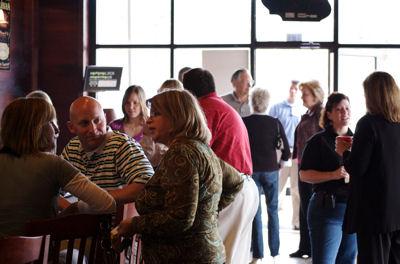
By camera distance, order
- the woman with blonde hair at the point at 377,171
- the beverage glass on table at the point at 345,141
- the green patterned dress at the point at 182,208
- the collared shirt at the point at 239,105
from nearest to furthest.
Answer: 1. the green patterned dress at the point at 182,208
2. the woman with blonde hair at the point at 377,171
3. the beverage glass on table at the point at 345,141
4. the collared shirt at the point at 239,105

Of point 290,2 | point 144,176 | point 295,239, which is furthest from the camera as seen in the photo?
point 295,239

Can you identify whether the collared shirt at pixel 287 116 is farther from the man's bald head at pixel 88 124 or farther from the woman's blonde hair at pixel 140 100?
the man's bald head at pixel 88 124

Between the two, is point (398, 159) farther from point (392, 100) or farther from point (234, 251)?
point (234, 251)

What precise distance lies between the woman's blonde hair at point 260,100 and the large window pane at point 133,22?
271 cm

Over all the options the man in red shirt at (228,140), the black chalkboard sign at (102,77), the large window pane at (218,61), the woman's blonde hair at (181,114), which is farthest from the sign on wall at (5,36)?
the woman's blonde hair at (181,114)

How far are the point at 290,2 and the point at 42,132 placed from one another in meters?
3.89

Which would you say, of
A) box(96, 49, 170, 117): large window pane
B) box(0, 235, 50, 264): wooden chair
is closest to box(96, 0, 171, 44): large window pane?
box(96, 49, 170, 117): large window pane

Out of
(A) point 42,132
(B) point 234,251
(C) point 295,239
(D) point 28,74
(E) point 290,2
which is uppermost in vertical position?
(E) point 290,2

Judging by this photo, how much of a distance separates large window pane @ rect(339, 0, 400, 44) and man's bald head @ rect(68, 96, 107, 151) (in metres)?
5.21

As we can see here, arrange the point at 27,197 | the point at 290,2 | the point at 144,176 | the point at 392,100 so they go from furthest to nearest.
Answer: the point at 290,2
the point at 392,100
the point at 144,176
the point at 27,197

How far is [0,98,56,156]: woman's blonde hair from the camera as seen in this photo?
2369mm

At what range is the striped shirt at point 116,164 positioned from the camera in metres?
2.69

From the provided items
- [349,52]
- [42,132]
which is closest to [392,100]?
[42,132]

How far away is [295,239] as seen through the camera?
6258 millimetres
